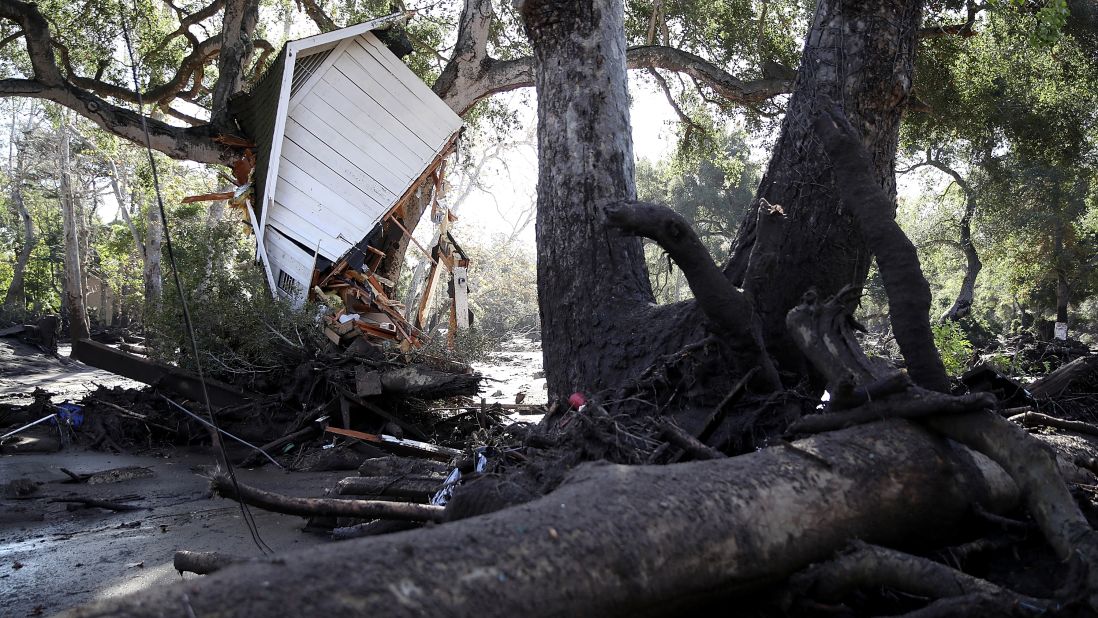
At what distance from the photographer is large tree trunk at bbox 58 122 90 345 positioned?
20.9 m

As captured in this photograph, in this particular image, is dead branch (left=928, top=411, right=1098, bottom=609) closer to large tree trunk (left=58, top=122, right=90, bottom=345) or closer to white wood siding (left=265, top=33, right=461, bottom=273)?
white wood siding (left=265, top=33, right=461, bottom=273)

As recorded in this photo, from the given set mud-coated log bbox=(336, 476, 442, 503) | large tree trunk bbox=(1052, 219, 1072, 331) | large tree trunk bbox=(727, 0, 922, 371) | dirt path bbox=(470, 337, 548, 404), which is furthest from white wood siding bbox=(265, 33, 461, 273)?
large tree trunk bbox=(1052, 219, 1072, 331)

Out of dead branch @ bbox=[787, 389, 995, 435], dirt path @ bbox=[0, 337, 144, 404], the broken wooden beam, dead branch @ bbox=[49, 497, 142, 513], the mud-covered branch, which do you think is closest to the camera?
dead branch @ bbox=[787, 389, 995, 435]

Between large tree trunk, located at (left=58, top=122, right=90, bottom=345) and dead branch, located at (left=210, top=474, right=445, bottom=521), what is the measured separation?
19.8 m

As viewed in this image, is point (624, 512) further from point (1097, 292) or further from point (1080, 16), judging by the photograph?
point (1097, 292)

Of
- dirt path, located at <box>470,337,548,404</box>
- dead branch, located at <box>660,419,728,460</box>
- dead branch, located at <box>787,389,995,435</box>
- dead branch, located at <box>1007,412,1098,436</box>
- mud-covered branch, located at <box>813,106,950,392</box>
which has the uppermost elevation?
mud-covered branch, located at <box>813,106,950,392</box>

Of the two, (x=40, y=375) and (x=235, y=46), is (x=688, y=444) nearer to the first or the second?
(x=235, y=46)

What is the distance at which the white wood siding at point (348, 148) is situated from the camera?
11.0 meters

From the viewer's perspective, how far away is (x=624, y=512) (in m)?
2.24

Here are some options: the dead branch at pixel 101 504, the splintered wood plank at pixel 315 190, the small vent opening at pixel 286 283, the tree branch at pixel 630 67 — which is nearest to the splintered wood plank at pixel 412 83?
the tree branch at pixel 630 67

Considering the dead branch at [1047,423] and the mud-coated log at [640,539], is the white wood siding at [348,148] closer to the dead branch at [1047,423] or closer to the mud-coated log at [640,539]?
the dead branch at [1047,423]

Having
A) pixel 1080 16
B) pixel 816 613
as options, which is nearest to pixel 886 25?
pixel 816 613

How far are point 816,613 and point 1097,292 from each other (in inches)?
1142

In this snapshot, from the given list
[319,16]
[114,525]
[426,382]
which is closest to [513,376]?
[319,16]
